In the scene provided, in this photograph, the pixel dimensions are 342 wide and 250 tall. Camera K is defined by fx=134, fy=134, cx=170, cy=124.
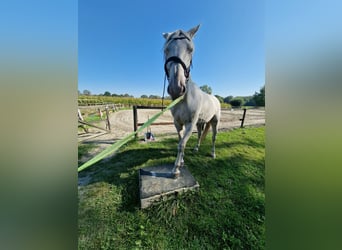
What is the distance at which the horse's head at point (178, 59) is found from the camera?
1207 mm

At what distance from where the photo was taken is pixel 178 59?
4.03ft

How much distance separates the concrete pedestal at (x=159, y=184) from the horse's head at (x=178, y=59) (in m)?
1.03

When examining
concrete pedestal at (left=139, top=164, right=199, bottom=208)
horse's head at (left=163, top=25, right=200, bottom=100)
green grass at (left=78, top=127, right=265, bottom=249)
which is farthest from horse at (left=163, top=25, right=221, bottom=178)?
green grass at (left=78, top=127, right=265, bottom=249)

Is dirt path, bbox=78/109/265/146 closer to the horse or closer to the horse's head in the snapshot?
the horse

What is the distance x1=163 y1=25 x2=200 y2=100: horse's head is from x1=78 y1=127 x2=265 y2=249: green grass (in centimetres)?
119

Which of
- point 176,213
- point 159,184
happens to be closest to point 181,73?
point 159,184

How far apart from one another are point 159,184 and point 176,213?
0.35 m

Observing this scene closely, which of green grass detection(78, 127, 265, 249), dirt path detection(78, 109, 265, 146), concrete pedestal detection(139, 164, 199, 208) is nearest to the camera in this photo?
green grass detection(78, 127, 265, 249)

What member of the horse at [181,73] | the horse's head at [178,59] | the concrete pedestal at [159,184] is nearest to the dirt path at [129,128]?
the horse at [181,73]

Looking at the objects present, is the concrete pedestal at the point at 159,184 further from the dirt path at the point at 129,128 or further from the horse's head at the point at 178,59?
the dirt path at the point at 129,128

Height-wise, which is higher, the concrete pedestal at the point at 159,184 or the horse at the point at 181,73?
the horse at the point at 181,73

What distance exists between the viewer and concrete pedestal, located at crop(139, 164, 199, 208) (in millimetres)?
1426
